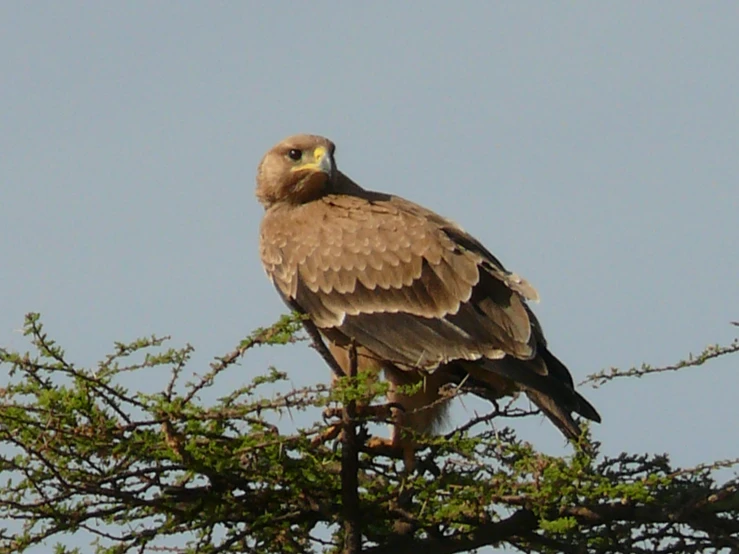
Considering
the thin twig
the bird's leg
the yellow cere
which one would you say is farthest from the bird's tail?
the yellow cere

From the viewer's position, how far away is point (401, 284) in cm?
743

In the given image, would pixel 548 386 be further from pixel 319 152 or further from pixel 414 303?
pixel 319 152

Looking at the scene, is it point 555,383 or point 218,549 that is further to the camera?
point 555,383

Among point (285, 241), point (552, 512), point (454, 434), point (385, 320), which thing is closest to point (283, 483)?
point (454, 434)

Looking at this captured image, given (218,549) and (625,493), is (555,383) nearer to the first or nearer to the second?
(625,493)

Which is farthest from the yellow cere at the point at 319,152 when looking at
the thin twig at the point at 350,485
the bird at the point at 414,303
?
the thin twig at the point at 350,485

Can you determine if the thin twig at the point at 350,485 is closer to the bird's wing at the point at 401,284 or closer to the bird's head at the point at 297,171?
the bird's wing at the point at 401,284

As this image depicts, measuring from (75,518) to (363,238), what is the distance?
2519 millimetres

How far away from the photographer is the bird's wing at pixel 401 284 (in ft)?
23.1

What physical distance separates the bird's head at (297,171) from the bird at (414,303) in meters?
0.18

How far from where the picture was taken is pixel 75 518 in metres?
5.84

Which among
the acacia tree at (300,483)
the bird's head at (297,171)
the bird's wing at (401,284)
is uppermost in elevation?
the bird's head at (297,171)

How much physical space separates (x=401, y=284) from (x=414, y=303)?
16 centimetres

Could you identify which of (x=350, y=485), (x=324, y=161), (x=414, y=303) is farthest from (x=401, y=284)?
(x=350, y=485)
